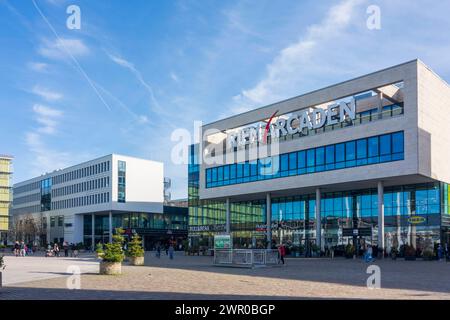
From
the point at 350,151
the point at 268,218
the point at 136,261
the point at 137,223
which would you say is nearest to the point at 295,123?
the point at 350,151

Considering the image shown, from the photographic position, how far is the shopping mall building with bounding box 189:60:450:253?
46.6 metres

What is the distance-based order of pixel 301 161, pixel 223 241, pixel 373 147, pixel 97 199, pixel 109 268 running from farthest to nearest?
pixel 97 199 → pixel 301 161 → pixel 373 147 → pixel 223 241 → pixel 109 268

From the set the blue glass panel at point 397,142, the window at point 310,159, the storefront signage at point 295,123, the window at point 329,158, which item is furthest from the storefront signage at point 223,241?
the blue glass panel at point 397,142

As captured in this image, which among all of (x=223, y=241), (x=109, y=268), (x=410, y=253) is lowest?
(x=410, y=253)

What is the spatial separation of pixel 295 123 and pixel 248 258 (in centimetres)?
2652

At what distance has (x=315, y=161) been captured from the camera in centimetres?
5356

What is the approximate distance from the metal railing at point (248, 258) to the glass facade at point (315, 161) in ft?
59.3

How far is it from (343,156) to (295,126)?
719 centimetres

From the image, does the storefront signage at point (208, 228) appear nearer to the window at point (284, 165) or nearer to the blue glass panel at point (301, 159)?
the window at point (284, 165)

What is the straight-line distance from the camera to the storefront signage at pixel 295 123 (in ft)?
166

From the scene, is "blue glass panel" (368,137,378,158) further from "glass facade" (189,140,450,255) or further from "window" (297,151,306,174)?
"window" (297,151,306,174)

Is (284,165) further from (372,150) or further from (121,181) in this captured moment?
(121,181)
